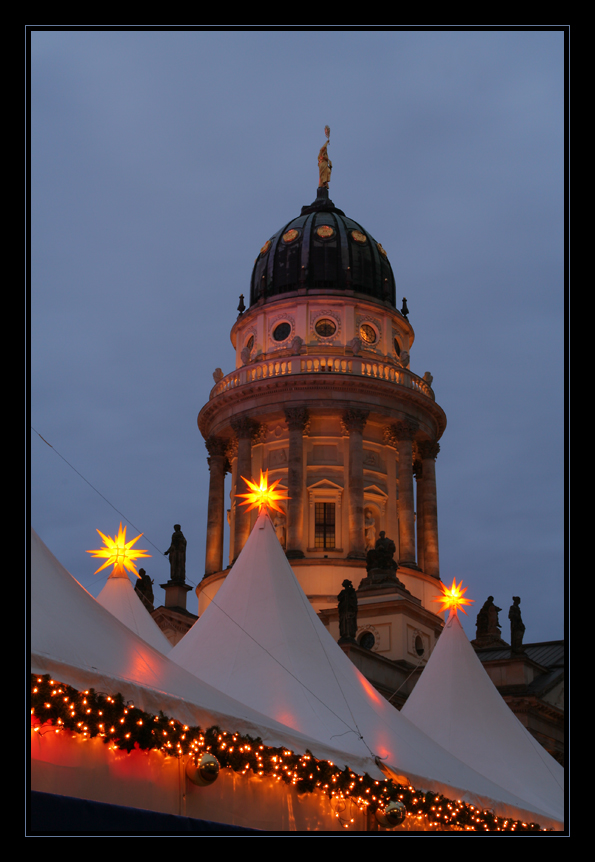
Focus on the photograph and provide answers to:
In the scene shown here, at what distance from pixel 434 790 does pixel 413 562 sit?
36316mm

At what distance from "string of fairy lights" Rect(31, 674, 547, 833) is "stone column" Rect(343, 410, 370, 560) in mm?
33638

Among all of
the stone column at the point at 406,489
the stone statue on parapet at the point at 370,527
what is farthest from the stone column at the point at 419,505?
the stone statue on parapet at the point at 370,527

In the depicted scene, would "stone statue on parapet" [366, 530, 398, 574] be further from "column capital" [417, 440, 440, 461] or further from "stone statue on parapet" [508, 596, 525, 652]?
"column capital" [417, 440, 440, 461]

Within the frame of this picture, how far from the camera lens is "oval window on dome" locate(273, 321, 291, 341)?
199ft

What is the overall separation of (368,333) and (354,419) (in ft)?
23.1

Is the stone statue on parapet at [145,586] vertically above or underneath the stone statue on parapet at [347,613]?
above

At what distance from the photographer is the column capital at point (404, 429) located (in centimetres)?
5753

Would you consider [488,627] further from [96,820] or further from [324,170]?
[96,820]

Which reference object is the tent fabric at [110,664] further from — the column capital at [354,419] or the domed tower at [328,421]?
the column capital at [354,419]

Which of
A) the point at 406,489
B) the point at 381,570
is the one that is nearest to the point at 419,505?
the point at 406,489

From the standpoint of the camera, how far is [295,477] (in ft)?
183

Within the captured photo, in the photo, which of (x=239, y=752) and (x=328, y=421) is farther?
(x=328, y=421)

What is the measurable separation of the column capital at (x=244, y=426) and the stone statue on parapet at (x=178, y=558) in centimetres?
728

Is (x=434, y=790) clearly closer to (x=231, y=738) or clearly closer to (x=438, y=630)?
(x=231, y=738)
